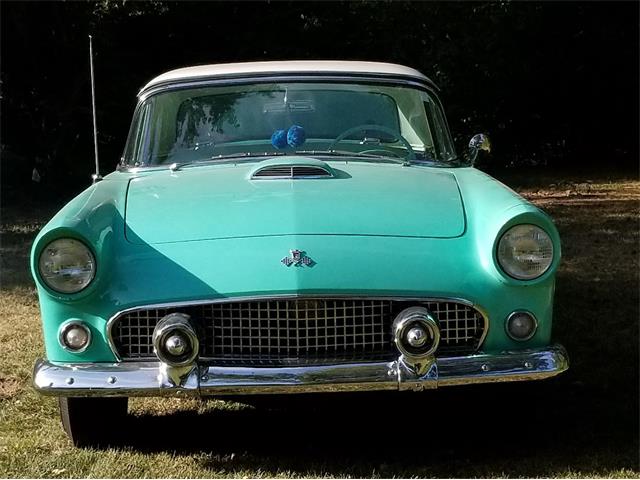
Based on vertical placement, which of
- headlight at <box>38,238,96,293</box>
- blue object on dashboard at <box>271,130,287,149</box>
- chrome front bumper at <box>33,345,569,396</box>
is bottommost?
chrome front bumper at <box>33,345,569,396</box>

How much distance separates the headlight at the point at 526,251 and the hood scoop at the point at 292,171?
0.89 metres

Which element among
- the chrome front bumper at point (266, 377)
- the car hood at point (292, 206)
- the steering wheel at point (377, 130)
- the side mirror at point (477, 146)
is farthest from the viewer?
the side mirror at point (477, 146)

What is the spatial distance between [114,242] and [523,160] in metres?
16.0

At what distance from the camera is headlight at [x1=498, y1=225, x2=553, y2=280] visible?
10.8 feet

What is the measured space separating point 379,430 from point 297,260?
1154 millimetres

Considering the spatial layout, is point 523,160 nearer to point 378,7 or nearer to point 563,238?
point 378,7

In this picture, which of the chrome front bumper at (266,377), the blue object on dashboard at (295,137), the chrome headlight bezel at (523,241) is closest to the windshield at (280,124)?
the blue object on dashboard at (295,137)

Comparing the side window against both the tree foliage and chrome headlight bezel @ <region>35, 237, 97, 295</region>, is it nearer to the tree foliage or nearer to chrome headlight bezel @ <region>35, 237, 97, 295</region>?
chrome headlight bezel @ <region>35, 237, 97, 295</region>

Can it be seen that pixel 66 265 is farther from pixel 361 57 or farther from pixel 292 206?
pixel 361 57

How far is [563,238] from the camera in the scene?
8695 mm

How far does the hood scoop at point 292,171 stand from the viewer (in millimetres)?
3811

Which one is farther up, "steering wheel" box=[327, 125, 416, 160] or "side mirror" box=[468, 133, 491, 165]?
"steering wheel" box=[327, 125, 416, 160]

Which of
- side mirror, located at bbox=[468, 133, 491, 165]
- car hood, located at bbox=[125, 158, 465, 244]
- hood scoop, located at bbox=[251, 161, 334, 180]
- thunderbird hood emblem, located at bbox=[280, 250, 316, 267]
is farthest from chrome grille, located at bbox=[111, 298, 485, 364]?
side mirror, located at bbox=[468, 133, 491, 165]

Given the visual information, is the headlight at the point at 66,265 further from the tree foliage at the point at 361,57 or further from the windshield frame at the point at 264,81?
the tree foliage at the point at 361,57
